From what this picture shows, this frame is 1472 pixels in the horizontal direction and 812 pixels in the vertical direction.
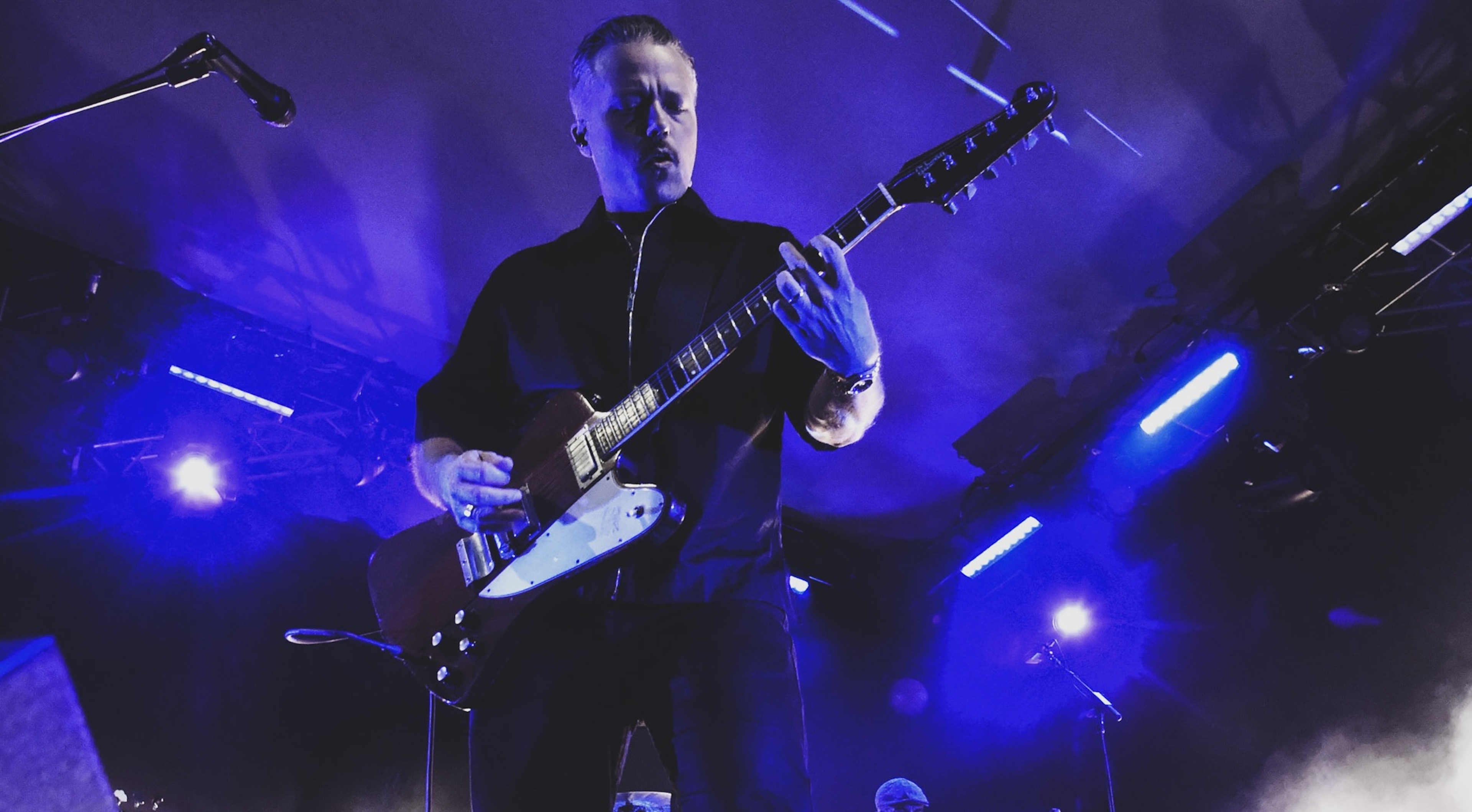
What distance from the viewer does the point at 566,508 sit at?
6.28ft

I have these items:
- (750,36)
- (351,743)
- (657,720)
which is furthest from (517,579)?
(351,743)

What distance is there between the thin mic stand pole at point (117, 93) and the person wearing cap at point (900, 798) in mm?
5525

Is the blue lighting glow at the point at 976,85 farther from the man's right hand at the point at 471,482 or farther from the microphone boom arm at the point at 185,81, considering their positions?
the man's right hand at the point at 471,482

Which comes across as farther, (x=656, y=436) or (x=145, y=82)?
(x=145, y=82)

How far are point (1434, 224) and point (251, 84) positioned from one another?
→ 619cm

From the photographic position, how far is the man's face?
2291mm

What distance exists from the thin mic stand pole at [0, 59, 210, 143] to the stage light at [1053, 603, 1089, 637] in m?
7.38

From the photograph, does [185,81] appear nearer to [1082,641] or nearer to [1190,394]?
[1190,394]

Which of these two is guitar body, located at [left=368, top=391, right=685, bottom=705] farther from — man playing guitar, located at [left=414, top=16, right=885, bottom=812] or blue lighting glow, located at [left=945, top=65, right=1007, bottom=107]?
blue lighting glow, located at [left=945, top=65, right=1007, bottom=107]

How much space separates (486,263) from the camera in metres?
5.83

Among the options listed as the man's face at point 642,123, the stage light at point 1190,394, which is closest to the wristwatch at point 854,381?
the man's face at point 642,123

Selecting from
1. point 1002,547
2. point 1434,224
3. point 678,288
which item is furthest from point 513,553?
point 1002,547

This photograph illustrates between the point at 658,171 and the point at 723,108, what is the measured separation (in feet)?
9.36

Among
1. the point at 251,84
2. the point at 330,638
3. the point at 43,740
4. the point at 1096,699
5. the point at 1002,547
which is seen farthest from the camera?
the point at 1002,547
